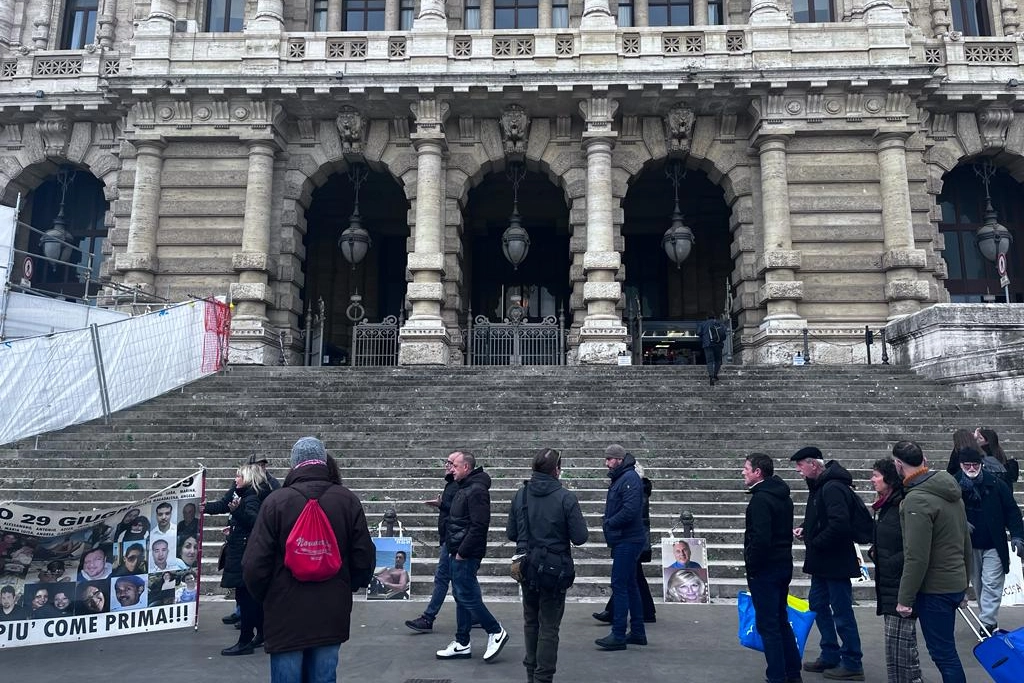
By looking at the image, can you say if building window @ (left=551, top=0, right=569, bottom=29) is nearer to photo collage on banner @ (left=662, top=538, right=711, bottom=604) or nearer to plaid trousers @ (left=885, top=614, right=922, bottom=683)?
photo collage on banner @ (left=662, top=538, right=711, bottom=604)

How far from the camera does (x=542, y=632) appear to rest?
5.19 metres

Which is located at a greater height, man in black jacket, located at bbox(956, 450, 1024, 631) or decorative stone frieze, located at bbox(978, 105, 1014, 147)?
decorative stone frieze, located at bbox(978, 105, 1014, 147)

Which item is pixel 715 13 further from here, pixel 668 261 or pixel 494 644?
pixel 494 644

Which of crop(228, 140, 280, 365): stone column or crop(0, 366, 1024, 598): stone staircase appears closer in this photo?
crop(0, 366, 1024, 598): stone staircase

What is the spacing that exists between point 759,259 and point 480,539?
1519 centimetres

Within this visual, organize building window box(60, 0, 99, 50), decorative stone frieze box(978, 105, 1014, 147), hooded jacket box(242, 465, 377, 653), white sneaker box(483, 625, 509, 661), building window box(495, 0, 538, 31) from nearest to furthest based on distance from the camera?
hooded jacket box(242, 465, 377, 653) → white sneaker box(483, 625, 509, 661) → decorative stone frieze box(978, 105, 1014, 147) → building window box(495, 0, 538, 31) → building window box(60, 0, 99, 50)

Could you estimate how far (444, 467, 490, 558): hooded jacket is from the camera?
6.10 m

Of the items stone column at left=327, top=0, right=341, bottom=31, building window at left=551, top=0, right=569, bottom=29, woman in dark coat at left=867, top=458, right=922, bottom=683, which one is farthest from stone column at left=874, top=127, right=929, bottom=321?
stone column at left=327, top=0, right=341, bottom=31

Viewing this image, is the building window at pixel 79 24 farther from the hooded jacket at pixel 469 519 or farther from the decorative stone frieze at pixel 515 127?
the hooded jacket at pixel 469 519

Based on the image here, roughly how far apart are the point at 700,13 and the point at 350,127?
1054 centimetres

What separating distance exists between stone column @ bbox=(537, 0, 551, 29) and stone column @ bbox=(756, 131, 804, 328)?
7191 mm

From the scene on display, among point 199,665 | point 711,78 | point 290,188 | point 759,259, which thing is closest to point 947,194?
point 759,259

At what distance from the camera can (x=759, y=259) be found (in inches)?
757

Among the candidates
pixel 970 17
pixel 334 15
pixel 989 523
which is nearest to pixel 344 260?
pixel 334 15
